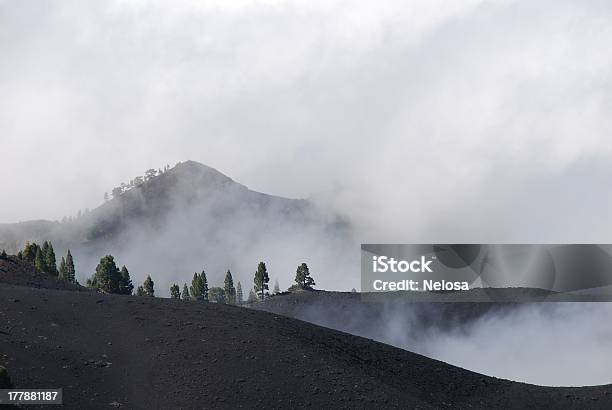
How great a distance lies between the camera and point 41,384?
73.1 metres

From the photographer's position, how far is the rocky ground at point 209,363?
7874 centimetres

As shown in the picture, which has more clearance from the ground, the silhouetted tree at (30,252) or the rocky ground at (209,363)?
the silhouetted tree at (30,252)

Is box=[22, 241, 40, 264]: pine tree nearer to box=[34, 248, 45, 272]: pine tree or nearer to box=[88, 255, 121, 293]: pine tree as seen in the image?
box=[34, 248, 45, 272]: pine tree

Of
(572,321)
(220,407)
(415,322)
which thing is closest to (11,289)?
(220,407)

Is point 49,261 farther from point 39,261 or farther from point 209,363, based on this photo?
point 209,363

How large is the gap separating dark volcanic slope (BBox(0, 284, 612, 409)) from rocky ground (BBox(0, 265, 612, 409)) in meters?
0.15

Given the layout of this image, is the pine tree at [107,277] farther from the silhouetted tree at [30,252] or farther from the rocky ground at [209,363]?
the rocky ground at [209,363]

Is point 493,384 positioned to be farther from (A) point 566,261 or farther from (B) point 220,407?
(A) point 566,261

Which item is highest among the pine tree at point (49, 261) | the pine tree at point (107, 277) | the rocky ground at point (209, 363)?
the pine tree at point (49, 261)

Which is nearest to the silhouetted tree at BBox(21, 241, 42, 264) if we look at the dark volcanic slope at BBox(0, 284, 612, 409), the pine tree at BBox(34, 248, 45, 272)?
the pine tree at BBox(34, 248, 45, 272)

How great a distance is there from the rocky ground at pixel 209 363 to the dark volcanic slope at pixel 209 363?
0.15 meters

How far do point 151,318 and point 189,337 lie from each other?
8589 mm

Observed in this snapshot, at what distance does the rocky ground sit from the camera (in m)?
78.7

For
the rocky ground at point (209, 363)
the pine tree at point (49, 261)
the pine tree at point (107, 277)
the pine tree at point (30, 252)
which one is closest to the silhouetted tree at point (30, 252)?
the pine tree at point (30, 252)
